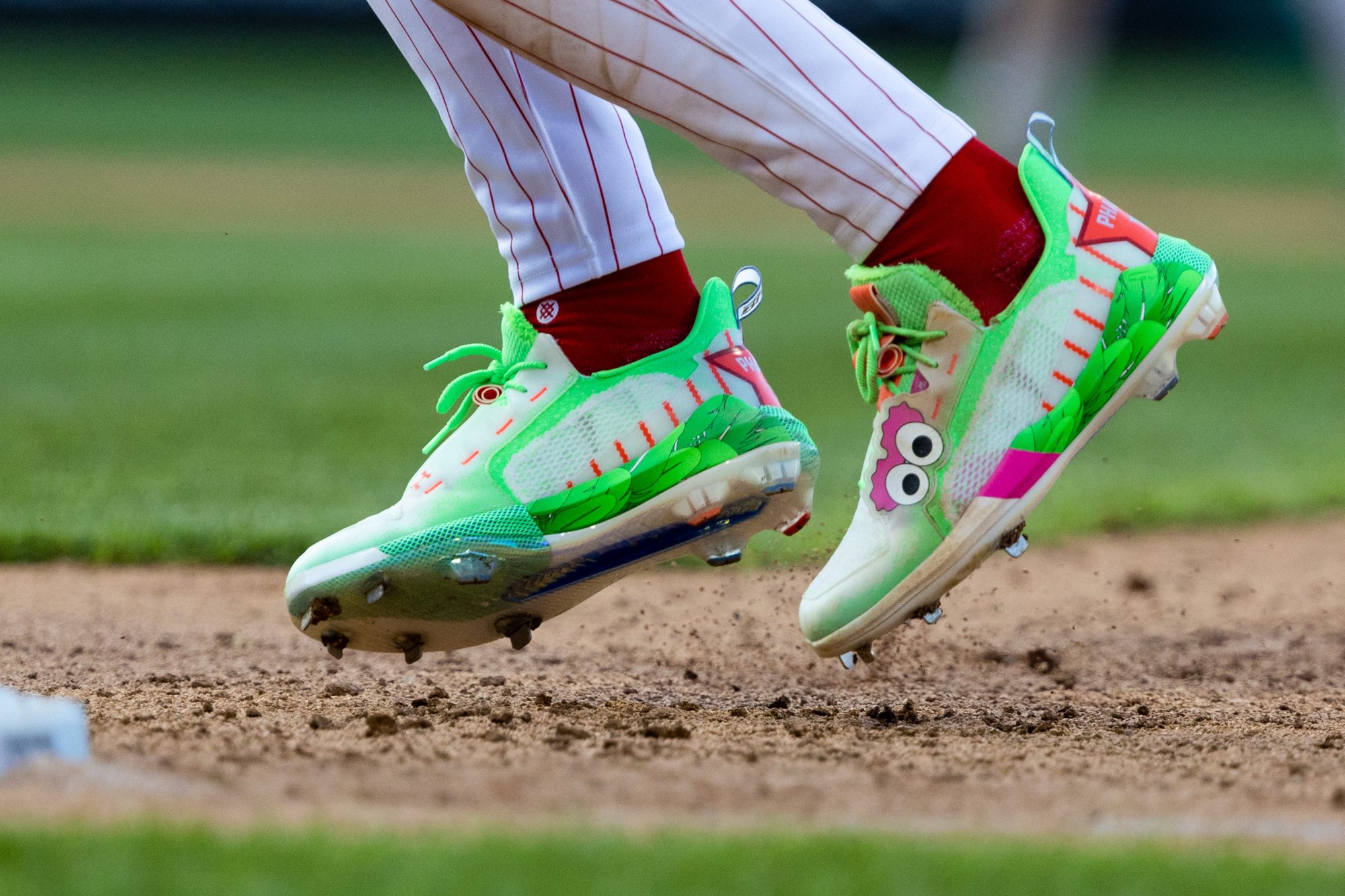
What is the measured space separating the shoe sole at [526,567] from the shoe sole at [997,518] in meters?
0.16

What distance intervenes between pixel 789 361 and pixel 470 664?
13.0 ft

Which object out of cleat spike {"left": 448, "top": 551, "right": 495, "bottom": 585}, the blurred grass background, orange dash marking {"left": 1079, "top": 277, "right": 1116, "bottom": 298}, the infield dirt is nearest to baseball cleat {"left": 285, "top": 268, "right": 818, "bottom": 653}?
cleat spike {"left": 448, "top": 551, "right": 495, "bottom": 585}

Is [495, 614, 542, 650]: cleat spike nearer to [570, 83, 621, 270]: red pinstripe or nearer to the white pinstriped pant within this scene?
[570, 83, 621, 270]: red pinstripe

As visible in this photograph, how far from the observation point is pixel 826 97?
1.33 m

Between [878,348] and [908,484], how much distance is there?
13cm

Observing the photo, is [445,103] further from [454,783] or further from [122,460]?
[122,460]

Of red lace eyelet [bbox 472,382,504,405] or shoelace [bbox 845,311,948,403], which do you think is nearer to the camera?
shoelace [bbox 845,311,948,403]

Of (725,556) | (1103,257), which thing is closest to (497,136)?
(725,556)

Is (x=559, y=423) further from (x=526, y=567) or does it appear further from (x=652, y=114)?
(x=652, y=114)

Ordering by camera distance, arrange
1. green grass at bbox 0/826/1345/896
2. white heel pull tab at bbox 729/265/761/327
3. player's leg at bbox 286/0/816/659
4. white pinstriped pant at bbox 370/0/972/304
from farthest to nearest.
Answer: white heel pull tab at bbox 729/265/761/327
player's leg at bbox 286/0/816/659
white pinstriped pant at bbox 370/0/972/304
green grass at bbox 0/826/1345/896

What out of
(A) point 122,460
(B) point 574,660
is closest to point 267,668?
(B) point 574,660

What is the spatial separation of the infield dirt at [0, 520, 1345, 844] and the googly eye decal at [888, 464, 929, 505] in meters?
0.22

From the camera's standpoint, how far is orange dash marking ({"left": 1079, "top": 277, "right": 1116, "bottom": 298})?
1.44 meters

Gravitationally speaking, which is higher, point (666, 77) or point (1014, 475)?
point (666, 77)
